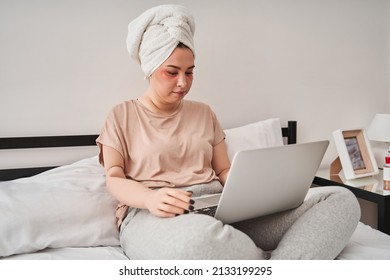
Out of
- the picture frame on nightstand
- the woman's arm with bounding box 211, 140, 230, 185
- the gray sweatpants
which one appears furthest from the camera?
the picture frame on nightstand

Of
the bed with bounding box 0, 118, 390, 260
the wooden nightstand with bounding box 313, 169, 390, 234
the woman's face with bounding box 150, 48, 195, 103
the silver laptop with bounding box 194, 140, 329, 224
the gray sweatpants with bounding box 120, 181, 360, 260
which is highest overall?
the woman's face with bounding box 150, 48, 195, 103

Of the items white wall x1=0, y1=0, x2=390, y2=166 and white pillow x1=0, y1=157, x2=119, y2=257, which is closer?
white pillow x1=0, y1=157, x2=119, y2=257

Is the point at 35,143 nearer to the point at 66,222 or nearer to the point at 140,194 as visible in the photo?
the point at 66,222

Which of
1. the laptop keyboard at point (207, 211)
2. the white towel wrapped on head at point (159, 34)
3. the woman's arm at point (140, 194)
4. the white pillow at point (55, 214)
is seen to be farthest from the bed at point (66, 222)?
the white towel wrapped on head at point (159, 34)

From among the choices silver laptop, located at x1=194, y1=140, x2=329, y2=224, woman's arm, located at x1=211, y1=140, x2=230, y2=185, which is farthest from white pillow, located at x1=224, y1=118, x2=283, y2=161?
silver laptop, located at x1=194, y1=140, x2=329, y2=224

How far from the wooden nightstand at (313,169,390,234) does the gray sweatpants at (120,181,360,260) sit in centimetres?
47

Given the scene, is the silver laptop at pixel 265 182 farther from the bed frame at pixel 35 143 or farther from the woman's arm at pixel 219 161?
the bed frame at pixel 35 143

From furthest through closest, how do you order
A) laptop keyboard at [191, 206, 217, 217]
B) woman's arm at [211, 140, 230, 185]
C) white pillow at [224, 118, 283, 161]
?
white pillow at [224, 118, 283, 161], woman's arm at [211, 140, 230, 185], laptop keyboard at [191, 206, 217, 217]

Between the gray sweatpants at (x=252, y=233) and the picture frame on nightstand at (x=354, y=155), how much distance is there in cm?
61

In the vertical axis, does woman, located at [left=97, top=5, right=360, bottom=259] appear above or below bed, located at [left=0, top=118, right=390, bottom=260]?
above

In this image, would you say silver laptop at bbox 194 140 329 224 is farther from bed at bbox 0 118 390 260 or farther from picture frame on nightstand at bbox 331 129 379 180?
picture frame on nightstand at bbox 331 129 379 180

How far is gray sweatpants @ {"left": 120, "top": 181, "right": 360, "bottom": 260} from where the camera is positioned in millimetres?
690

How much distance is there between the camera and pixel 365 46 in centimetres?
175

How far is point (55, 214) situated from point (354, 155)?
3.90 ft
